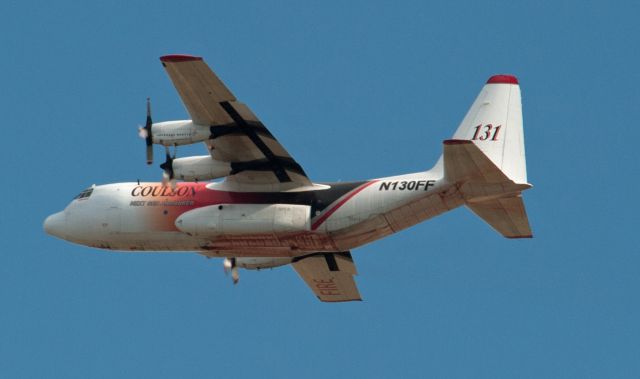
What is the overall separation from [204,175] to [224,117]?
169 centimetres

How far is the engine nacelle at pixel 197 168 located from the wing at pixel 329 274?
5036mm

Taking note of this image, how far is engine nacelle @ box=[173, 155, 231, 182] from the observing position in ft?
123

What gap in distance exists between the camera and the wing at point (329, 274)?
41.4m

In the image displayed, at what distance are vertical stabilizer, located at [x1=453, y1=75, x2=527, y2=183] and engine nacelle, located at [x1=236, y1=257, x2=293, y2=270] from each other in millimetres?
7021

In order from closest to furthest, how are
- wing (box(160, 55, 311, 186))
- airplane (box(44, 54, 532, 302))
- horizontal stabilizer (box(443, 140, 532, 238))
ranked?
horizontal stabilizer (box(443, 140, 532, 238)), wing (box(160, 55, 311, 186)), airplane (box(44, 54, 532, 302))

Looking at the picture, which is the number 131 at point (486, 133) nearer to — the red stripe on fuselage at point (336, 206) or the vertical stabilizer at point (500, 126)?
the vertical stabilizer at point (500, 126)

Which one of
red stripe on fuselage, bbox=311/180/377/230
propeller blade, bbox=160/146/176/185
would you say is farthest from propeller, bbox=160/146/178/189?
red stripe on fuselage, bbox=311/180/377/230

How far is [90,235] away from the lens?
132 ft

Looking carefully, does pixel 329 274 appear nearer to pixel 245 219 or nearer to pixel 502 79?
pixel 245 219

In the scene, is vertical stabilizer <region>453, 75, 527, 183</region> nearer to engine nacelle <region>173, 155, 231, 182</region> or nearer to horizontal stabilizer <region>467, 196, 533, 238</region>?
horizontal stabilizer <region>467, 196, 533, 238</region>

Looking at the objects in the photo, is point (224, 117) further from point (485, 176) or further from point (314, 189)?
point (485, 176)

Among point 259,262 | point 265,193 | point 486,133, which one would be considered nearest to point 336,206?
point 265,193

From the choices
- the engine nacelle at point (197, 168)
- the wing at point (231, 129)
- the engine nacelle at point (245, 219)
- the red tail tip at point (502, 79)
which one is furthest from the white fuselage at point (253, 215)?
the red tail tip at point (502, 79)

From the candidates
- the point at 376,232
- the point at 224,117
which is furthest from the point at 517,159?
the point at 224,117
